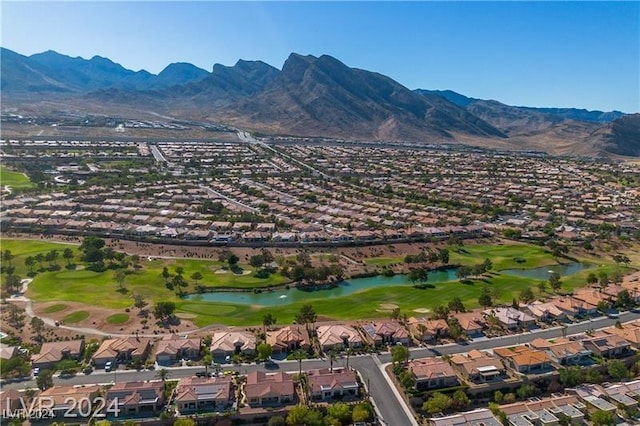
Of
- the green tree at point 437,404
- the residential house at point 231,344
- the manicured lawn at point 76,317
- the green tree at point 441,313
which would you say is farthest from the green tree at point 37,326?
the green tree at point 441,313

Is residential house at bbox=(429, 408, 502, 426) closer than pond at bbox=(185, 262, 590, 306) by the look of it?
Yes

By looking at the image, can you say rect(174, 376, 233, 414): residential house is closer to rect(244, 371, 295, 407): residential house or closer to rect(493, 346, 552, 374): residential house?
rect(244, 371, 295, 407): residential house

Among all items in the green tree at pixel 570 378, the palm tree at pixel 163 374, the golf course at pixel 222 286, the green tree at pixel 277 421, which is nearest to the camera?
the green tree at pixel 277 421

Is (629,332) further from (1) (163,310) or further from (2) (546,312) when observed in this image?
(1) (163,310)

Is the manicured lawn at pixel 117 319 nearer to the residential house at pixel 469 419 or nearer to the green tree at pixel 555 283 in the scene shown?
the residential house at pixel 469 419

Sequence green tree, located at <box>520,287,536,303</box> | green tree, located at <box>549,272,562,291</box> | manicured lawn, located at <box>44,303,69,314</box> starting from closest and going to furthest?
1. manicured lawn, located at <box>44,303,69,314</box>
2. green tree, located at <box>520,287,536,303</box>
3. green tree, located at <box>549,272,562,291</box>

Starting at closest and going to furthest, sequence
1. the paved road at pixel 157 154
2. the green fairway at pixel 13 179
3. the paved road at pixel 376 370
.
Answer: the paved road at pixel 376 370 → the green fairway at pixel 13 179 → the paved road at pixel 157 154

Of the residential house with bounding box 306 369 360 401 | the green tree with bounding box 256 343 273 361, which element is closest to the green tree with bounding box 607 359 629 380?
the residential house with bounding box 306 369 360 401
